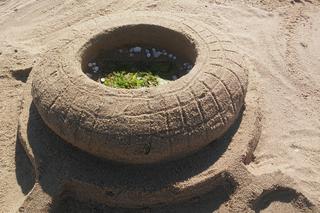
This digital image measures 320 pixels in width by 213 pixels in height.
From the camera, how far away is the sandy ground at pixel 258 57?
438 centimetres

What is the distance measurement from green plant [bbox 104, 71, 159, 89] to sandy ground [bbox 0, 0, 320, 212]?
27.3 inches

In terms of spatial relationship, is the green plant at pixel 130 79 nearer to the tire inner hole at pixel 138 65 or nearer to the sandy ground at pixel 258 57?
the tire inner hole at pixel 138 65

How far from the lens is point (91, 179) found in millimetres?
3785

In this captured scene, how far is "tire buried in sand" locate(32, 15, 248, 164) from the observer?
11.8 feet

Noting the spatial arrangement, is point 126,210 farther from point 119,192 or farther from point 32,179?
point 32,179

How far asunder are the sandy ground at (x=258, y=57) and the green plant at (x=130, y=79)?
0.69 metres

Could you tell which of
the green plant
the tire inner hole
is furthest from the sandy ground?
the green plant

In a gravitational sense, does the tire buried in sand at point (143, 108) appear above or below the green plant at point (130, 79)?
above

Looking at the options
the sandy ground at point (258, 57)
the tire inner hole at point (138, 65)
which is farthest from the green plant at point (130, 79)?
the sandy ground at point (258, 57)

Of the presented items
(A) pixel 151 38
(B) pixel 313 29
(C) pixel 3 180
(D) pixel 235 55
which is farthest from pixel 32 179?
(B) pixel 313 29

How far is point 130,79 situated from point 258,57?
80.6 inches

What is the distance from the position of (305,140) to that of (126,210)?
2198 millimetres

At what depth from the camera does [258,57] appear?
571 cm

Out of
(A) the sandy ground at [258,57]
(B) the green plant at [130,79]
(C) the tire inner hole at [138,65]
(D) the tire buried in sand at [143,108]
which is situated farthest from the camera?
(C) the tire inner hole at [138,65]
